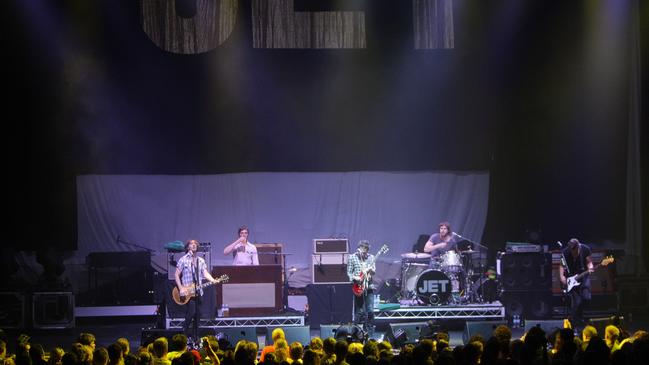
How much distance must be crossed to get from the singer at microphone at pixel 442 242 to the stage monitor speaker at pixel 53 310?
7.31m

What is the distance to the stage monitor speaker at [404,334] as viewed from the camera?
13.3 metres

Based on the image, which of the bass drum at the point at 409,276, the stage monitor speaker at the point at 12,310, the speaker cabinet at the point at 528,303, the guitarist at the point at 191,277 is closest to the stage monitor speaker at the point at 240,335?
the guitarist at the point at 191,277

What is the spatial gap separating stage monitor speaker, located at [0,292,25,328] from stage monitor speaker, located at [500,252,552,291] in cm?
958

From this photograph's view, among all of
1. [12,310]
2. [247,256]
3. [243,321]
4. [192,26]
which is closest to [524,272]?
[247,256]

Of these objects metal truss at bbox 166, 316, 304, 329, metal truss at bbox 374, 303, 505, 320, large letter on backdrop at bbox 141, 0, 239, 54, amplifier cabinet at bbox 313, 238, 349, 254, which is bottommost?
metal truss at bbox 166, 316, 304, 329

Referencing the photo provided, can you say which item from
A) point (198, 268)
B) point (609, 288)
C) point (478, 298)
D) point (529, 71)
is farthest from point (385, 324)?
point (529, 71)

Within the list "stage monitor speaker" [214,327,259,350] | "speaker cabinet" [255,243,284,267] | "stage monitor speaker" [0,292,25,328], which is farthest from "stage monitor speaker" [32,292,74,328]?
"stage monitor speaker" [214,327,259,350]

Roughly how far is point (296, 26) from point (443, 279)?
6025 mm

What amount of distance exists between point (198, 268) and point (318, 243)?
3.16m

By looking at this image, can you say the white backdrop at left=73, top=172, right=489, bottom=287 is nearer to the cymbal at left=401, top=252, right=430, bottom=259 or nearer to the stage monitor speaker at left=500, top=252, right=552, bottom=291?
the cymbal at left=401, top=252, right=430, bottom=259

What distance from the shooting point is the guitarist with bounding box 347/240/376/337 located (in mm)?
15773

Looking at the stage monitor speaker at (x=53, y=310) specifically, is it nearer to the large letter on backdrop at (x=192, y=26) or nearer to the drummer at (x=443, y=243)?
the large letter on backdrop at (x=192, y=26)

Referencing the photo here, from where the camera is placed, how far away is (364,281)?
15.8 m

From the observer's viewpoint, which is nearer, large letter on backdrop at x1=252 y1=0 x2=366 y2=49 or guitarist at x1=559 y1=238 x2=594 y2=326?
guitarist at x1=559 y1=238 x2=594 y2=326
